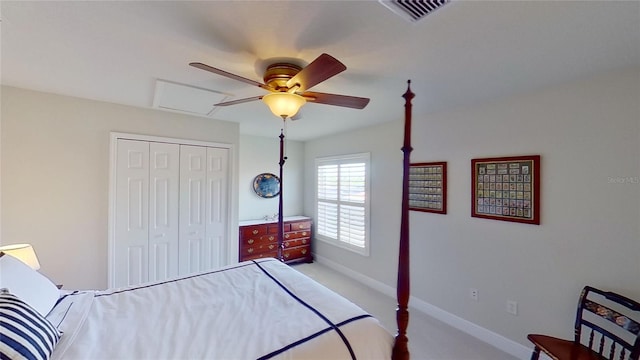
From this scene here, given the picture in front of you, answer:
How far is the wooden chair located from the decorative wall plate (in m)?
3.87

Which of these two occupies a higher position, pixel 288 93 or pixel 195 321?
pixel 288 93

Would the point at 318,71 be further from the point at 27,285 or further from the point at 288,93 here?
the point at 27,285

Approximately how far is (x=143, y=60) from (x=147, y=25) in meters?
0.49

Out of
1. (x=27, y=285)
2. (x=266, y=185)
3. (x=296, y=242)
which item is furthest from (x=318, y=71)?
(x=296, y=242)

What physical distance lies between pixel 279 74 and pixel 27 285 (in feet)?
6.30

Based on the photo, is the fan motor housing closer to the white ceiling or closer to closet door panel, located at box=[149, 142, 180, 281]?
the white ceiling

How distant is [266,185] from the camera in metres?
4.68

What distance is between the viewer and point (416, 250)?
311cm

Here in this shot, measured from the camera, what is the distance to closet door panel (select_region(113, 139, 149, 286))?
274 cm

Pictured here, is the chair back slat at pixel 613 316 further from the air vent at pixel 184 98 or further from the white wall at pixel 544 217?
the air vent at pixel 184 98

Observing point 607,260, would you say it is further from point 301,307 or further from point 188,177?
point 188,177

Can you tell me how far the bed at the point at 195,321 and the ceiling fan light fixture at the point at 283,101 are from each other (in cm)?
73

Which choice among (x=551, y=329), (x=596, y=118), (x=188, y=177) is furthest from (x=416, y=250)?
(x=188, y=177)

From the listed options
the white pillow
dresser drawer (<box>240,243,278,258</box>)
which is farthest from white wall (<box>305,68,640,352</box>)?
the white pillow
